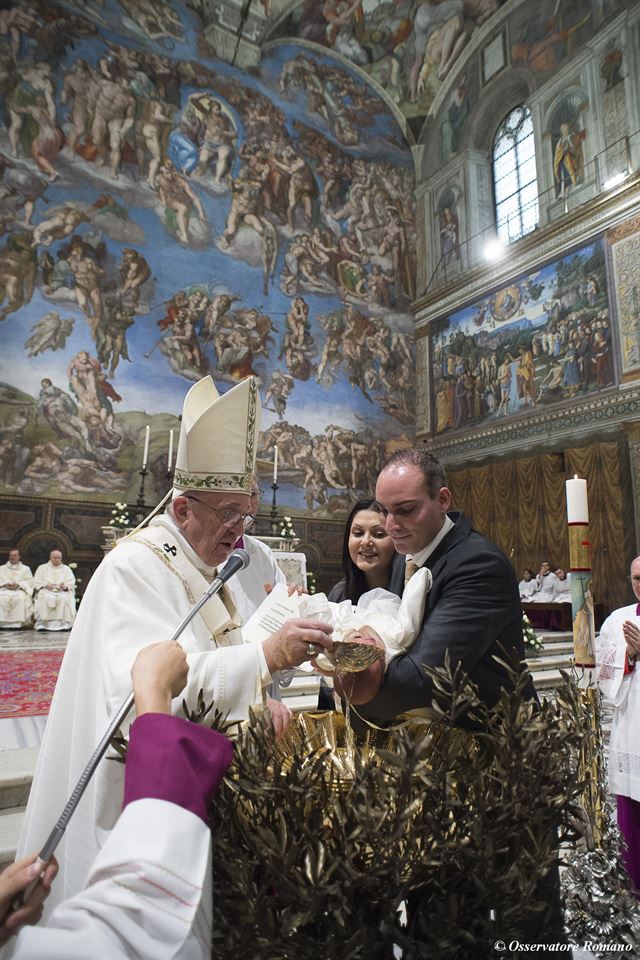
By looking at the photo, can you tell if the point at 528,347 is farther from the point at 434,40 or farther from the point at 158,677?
the point at 158,677

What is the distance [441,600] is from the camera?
5.80 feet

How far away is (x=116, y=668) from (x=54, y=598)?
376 inches

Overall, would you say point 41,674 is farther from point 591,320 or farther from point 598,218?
point 598,218

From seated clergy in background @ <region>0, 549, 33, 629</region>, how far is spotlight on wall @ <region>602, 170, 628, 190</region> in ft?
42.4

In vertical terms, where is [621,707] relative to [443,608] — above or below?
below

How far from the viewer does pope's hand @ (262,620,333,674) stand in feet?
4.39

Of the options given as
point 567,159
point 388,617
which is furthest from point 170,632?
point 567,159

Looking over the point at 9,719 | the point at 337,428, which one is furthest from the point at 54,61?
the point at 9,719

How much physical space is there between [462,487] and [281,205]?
834 cm

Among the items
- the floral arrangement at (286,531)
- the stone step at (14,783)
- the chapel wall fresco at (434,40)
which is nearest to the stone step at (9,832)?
the stone step at (14,783)

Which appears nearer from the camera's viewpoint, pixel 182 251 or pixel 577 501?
pixel 577 501

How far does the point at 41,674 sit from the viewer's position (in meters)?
6.30

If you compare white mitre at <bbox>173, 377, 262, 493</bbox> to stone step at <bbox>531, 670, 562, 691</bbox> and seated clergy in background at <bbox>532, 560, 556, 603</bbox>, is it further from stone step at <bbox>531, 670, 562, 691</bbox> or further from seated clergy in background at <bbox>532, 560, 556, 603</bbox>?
seated clergy in background at <bbox>532, 560, 556, 603</bbox>

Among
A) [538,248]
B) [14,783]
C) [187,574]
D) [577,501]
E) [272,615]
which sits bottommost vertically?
[14,783]
